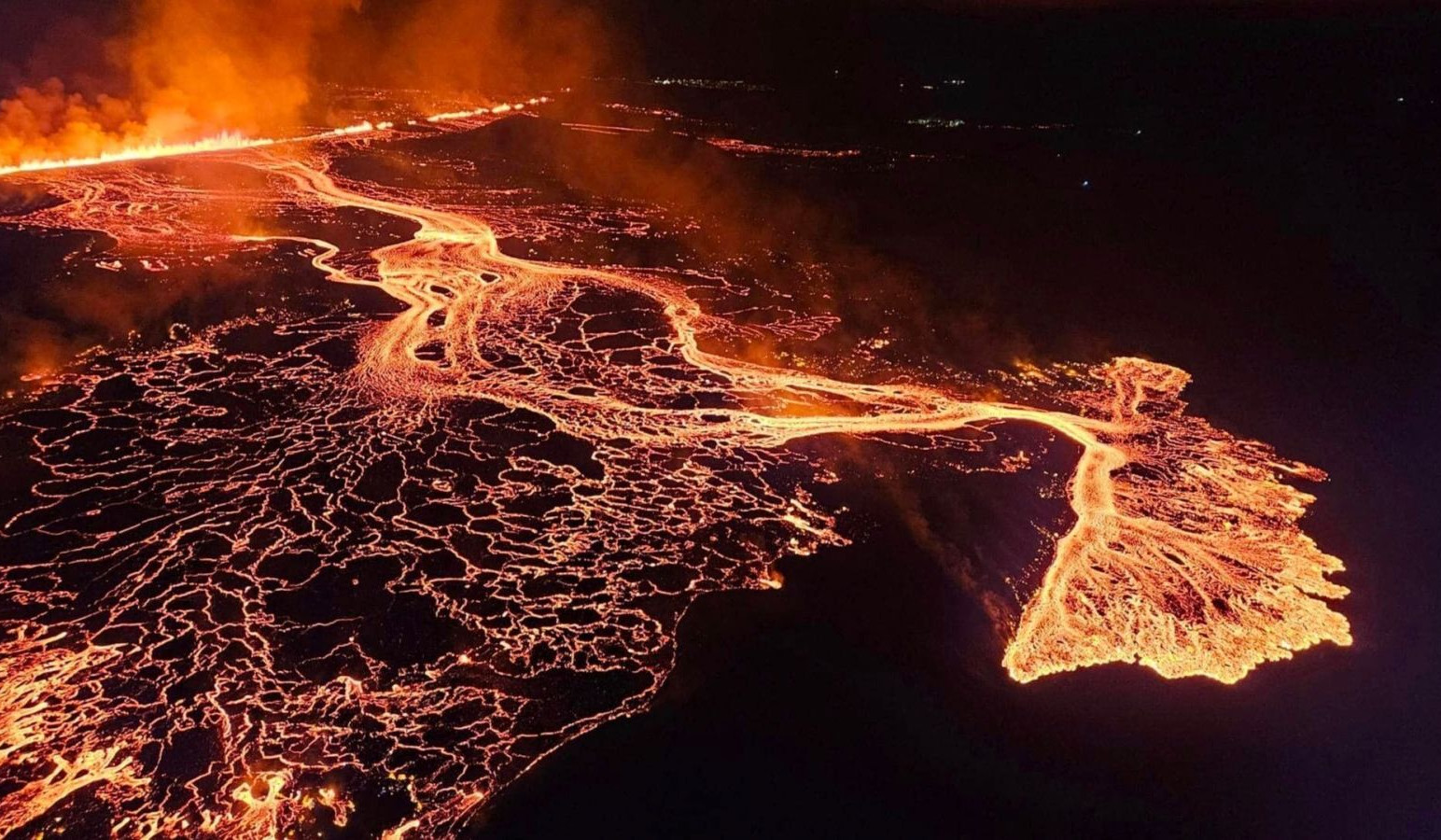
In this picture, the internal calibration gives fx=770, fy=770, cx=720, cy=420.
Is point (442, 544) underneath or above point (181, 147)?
above

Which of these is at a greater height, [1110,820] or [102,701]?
[1110,820]

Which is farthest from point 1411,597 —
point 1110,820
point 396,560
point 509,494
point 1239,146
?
point 1239,146

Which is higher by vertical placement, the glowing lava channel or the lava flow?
the lava flow

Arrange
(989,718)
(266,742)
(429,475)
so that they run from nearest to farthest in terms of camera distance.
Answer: (266,742), (989,718), (429,475)

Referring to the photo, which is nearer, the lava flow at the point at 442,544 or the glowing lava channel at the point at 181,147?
the lava flow at the point at 442,544

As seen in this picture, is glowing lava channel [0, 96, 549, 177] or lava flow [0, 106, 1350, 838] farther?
glowing lava channel [0, 96, 549, 177]

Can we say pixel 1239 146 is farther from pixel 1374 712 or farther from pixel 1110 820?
pixel 1110 820

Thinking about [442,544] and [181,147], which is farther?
[181,147]

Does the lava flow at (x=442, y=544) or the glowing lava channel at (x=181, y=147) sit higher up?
the lava flow at (x=442, y=544)
